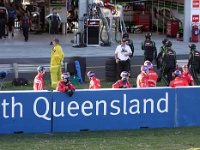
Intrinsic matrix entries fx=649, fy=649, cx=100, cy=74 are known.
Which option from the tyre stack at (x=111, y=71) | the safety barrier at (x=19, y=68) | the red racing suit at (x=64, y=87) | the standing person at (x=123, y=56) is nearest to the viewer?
the red racing suit at (x=64, y=87)

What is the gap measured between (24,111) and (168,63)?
255 inches

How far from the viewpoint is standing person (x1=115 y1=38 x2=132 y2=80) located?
1950 centimetres

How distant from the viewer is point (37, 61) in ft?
79.9

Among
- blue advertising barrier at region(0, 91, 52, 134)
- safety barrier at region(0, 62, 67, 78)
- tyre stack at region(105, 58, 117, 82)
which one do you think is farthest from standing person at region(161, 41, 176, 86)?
blue advertising barrier at region(0, 91, 52, 134)

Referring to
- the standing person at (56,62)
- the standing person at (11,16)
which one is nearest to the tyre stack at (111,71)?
the standing person at (56,62)

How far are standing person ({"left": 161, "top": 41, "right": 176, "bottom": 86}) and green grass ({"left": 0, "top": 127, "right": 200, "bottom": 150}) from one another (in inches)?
183

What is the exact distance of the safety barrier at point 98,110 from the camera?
44.3ft

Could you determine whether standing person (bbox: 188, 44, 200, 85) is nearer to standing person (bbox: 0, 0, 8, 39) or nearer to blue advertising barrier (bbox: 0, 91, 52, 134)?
blue advertising barrier (bbox: 0, 91, 52, 134)

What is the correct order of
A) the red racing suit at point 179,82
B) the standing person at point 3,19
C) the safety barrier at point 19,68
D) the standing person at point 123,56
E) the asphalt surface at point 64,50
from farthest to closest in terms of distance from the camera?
the standing person at point 3,19
the asphalt surface at point 64,50
the safety barrier at point 19,68
the standing person at point 123,56
the red racing suit at point 179,82

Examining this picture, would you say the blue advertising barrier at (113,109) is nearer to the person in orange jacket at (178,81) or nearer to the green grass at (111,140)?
the green grass at (111,140)

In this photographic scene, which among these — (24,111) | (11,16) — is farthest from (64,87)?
(11,16)

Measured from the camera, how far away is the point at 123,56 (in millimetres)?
19562

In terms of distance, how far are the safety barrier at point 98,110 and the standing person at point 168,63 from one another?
4337 millimetres

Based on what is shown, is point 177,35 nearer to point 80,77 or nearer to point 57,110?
point 80,77
